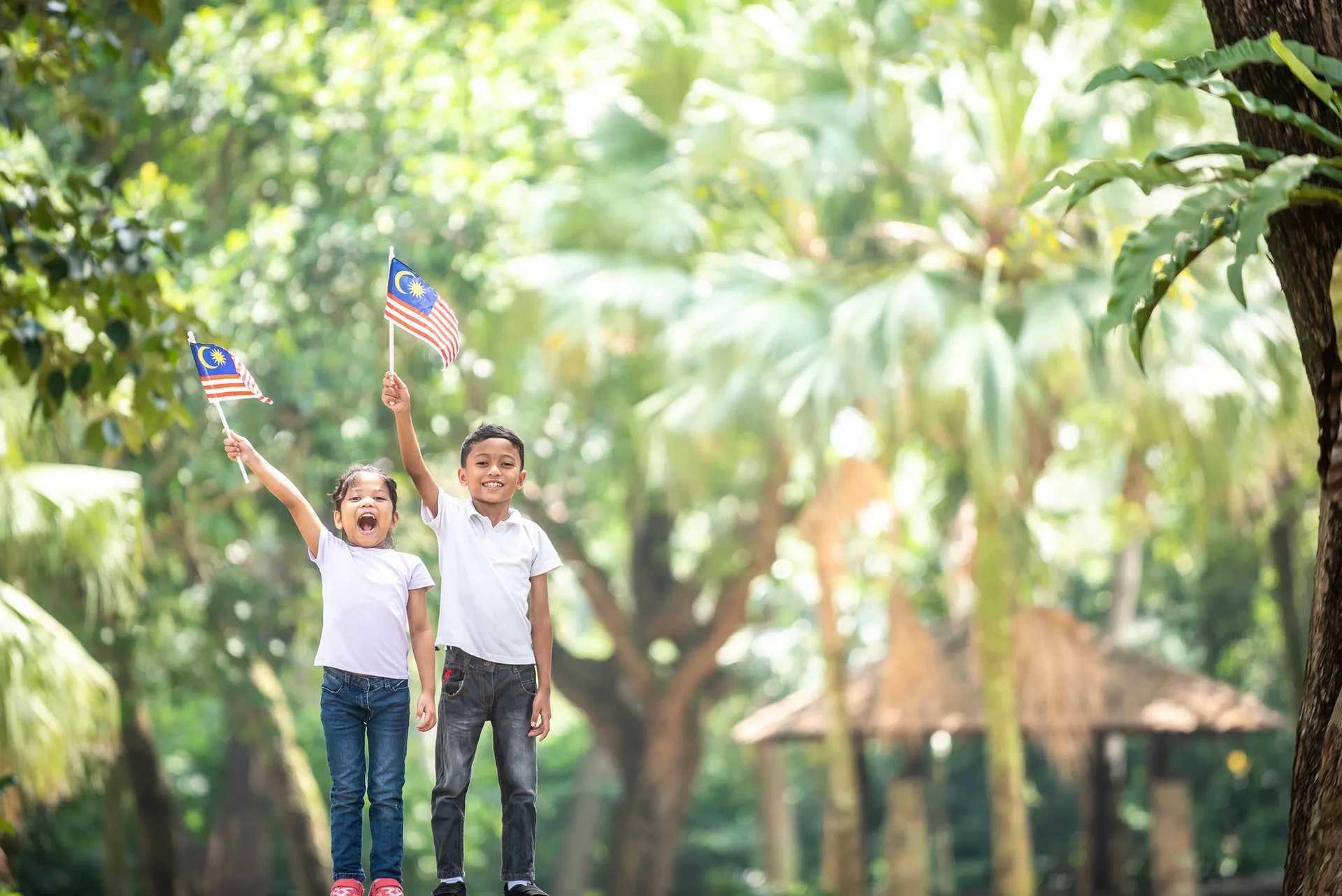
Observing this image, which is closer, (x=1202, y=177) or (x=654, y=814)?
(x=1202, y=177)

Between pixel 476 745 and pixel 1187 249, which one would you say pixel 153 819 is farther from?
pixel 1187 249

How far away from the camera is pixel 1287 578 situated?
1788 cm

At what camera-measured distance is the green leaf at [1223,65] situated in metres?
3.69

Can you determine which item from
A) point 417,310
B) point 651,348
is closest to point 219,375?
point 417,310

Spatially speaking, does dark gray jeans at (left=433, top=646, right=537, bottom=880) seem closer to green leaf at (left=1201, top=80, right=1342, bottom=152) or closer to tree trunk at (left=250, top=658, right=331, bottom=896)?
green leaf at (left=1201, top=80, right=1342, bottom=152)

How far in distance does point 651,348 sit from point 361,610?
10791 mm

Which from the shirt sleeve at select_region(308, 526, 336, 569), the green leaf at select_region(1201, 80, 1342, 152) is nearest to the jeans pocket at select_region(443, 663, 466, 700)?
the shirt sleeve at select_region(308, 526, 336, 569)

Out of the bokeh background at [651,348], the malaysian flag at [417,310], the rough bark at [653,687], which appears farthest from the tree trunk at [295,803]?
the malaysian flag at [417,310]

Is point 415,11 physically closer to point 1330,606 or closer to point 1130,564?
point 1330,606

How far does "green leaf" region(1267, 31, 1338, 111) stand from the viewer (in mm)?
3605

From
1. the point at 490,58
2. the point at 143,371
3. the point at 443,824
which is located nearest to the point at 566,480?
the point at 490,58

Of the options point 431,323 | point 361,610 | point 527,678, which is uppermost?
point 431,323

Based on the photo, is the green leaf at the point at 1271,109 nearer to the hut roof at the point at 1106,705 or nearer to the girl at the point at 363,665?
the girl at the point at 363,665

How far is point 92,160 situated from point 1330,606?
10.7m
